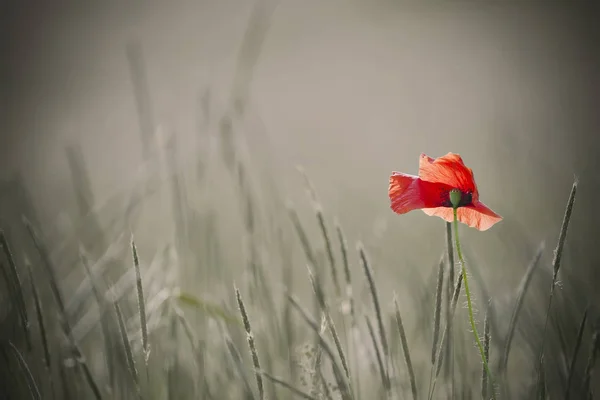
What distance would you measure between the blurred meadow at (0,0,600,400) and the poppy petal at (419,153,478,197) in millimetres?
65

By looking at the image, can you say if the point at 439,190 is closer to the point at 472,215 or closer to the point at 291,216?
the point at 472,215

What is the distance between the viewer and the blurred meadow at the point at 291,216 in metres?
0.69

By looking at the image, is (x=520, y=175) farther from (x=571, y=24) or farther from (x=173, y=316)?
(x=571, y=24)

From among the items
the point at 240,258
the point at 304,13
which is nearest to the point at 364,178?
the point at 240,258

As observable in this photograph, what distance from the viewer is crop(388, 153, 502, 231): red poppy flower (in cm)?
62

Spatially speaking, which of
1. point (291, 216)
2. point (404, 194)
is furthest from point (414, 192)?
point (291, 216)

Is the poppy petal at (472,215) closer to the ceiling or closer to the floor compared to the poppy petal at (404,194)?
closer to the floor

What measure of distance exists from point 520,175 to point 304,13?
5841 millimetres

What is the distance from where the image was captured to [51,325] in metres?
0.94

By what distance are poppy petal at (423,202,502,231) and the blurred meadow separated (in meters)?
0.06

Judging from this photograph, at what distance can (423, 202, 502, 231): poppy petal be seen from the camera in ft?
2.07

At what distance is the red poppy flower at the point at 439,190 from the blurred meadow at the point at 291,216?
0.06m

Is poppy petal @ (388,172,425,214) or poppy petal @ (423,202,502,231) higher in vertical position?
poppy petal @ (388,172,425,214)

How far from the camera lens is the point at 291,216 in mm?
788
